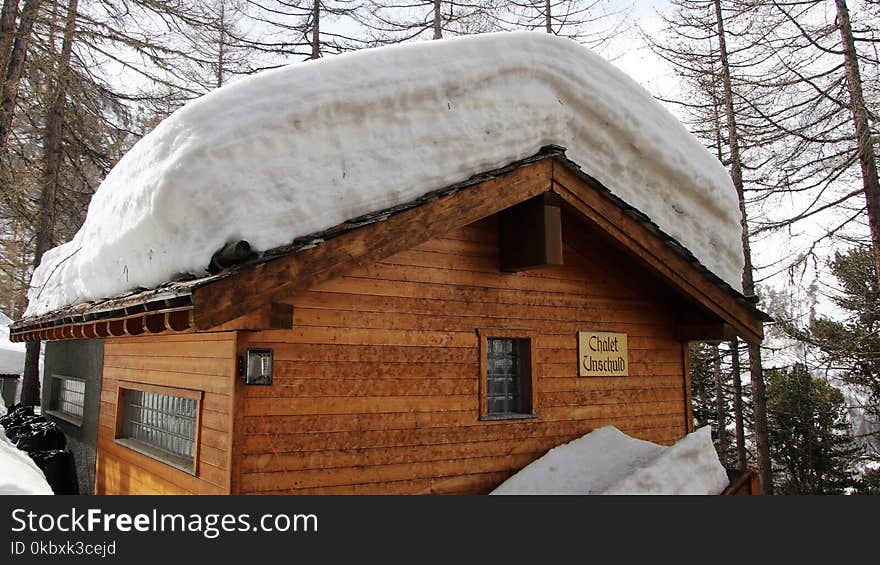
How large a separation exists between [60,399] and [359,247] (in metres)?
9.19

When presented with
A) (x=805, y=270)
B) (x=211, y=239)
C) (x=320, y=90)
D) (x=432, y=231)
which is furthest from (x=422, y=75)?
(x=805, y=270)

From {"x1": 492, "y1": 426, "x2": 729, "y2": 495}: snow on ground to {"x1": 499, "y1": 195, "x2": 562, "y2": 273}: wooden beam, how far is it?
206cm

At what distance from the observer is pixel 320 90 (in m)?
5.48

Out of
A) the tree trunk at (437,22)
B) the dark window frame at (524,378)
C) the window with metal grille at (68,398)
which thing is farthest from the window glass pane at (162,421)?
the tree trunk at (437,22)

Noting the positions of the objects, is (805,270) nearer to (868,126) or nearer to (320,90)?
(868,126)

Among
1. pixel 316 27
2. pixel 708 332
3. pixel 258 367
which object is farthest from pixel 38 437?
pixel 316 27

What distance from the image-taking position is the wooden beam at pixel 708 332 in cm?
761

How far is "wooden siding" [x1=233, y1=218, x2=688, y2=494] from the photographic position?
201 inches

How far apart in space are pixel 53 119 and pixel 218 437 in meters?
14.2

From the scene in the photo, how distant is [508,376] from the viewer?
22.1 ft

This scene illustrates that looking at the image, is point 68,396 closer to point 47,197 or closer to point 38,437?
point 38,437

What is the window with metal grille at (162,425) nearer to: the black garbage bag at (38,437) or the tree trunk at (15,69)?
the black garbage bag at (38,437)

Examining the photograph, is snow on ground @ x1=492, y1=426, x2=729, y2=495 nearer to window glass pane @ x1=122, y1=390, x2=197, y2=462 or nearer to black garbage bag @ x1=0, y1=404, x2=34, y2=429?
window glass pane @ x1=122, y1=390, x2=197, y2=462

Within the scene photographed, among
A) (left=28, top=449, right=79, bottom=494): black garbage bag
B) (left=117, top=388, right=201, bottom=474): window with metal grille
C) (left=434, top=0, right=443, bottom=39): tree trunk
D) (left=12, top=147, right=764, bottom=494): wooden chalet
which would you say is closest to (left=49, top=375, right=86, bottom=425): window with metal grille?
(left=28, top=449, right=79, bottom=494): black garbage bag
